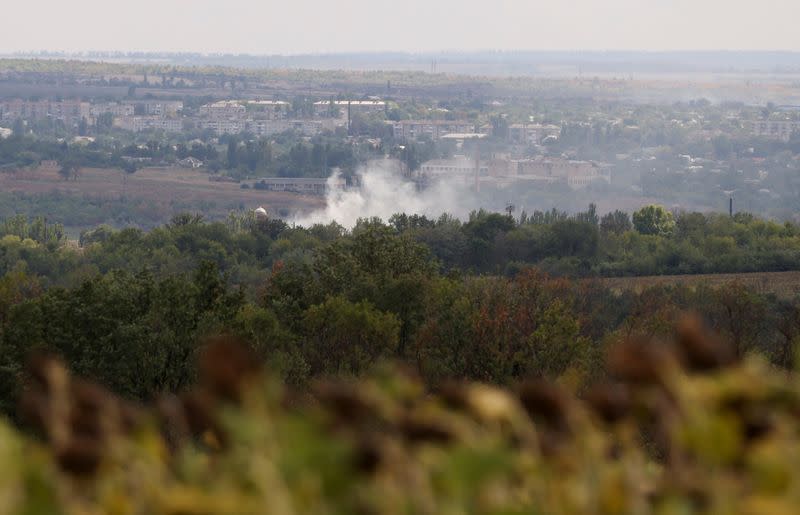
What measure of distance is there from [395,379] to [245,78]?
197 meters

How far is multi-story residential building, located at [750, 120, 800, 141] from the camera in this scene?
14475 centimetres

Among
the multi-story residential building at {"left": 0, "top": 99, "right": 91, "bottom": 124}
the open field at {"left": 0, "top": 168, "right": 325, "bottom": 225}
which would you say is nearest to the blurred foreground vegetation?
the open field at {"left": 0, "top": 168, "right": 325, "bottom": 225}

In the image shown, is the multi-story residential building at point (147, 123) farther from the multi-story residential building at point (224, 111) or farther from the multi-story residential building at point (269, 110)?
the multi-story residential building at point (269, 110)

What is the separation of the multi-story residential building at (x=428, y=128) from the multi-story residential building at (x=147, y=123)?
24875mm

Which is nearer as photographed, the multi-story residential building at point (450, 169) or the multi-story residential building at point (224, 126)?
the multi-story residential building at point (450, 169)

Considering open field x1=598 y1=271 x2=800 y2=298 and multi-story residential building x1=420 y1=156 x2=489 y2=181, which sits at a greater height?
open field x1=598 y1=271 x2=800 y2=298

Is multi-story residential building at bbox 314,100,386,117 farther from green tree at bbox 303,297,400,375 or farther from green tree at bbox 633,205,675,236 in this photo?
green tree at bbox 303,297,400,375

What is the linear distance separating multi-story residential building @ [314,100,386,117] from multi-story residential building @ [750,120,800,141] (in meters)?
44.7

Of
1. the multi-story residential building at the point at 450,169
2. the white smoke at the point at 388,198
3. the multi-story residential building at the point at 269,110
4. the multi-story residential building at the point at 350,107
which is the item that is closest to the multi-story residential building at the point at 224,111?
the multi-story residential building at the point at 269,110

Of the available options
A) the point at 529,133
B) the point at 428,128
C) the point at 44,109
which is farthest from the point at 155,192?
the point at 44,109

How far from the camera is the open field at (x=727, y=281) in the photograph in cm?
3891

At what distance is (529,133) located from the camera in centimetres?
15112

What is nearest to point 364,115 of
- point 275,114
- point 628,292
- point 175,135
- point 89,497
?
point 275,114

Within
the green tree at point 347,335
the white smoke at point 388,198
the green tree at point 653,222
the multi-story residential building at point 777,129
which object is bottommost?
the white smoke at point 388,198
